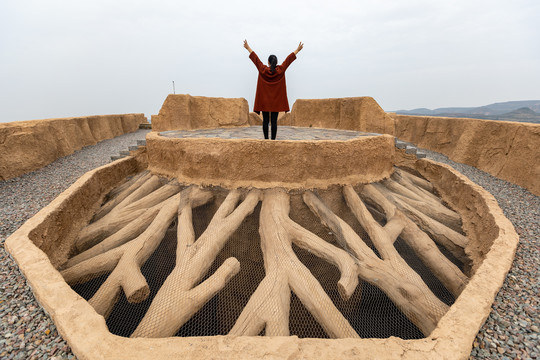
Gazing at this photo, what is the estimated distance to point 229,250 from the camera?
3.89 meters

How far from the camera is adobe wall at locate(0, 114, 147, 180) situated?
5.72 m

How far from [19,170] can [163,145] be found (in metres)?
4.04

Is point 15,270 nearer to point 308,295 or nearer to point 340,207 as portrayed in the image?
point 308,295

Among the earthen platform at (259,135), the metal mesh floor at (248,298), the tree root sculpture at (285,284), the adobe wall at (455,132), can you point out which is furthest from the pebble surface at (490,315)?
the earthen platform at (259,135)

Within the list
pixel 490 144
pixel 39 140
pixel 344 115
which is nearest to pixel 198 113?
pixel 39 140

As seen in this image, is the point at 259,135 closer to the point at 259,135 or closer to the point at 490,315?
the point at 259,135

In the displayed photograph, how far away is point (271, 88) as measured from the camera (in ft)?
13.0

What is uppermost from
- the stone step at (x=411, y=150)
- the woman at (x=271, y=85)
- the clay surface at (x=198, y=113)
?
the woman at (x=271, y=85)

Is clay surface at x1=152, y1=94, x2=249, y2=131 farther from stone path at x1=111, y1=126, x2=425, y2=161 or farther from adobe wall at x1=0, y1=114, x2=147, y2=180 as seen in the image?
adobe wall at x1=0, y1=114, x2=147, y2=180

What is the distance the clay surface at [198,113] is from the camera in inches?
310

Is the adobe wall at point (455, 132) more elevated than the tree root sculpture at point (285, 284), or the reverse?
the adobe wall at point (455, 132)

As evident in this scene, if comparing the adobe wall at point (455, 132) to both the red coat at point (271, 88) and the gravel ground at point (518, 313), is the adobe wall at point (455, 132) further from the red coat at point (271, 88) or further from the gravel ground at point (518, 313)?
the red coat at point (271, 88)

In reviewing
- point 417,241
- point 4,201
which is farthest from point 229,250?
point 4,201

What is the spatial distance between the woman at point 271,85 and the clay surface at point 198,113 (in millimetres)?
4667
